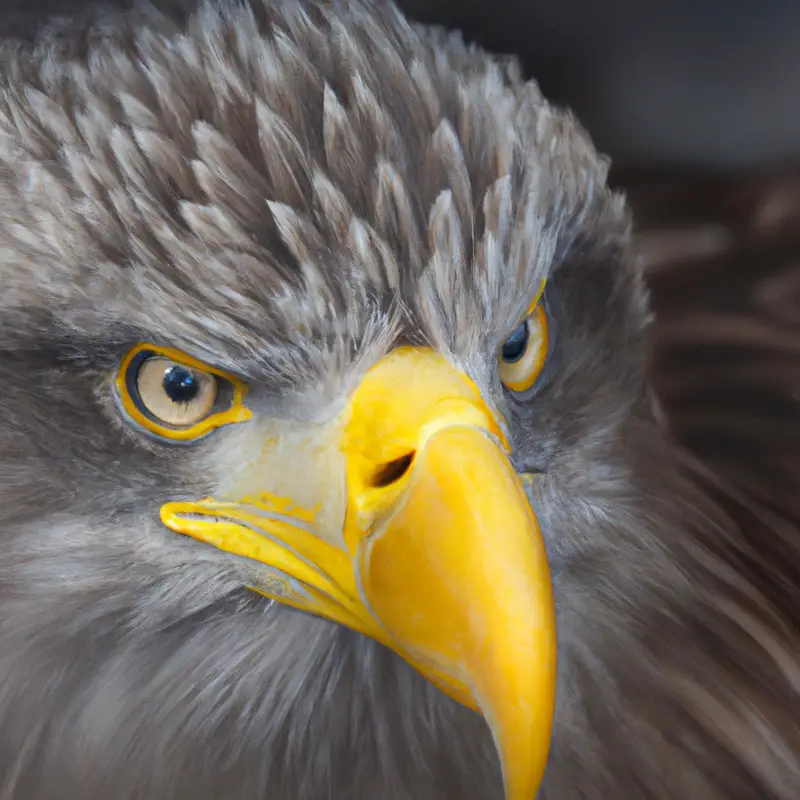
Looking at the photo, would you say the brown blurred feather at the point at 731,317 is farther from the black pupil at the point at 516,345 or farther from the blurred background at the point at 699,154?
the black pupil at the point at 516,345

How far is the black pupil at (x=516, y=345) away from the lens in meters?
0.78

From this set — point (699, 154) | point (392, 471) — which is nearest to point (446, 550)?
point (392, 471)

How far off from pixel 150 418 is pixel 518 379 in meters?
0.30

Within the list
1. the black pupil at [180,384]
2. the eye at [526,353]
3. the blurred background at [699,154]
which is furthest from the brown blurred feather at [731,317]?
the black pupil at [180,384]

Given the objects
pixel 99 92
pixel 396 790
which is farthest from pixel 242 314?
pixel 396 790

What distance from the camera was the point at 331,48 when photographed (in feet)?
2.47

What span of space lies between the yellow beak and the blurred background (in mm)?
324

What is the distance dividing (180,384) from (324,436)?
0.12 m

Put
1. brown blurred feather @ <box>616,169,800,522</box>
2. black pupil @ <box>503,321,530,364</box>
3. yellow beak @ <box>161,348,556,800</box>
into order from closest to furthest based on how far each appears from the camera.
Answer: yellow beak @ <box>161,348,556,800</box> → black pupil @ <box>503,321,530,364</box> → brown blurred feather @ <box>616,169,800,522</box>

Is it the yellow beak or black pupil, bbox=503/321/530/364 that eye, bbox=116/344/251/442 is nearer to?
the yellow beak

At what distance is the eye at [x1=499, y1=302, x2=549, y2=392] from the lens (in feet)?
2.60

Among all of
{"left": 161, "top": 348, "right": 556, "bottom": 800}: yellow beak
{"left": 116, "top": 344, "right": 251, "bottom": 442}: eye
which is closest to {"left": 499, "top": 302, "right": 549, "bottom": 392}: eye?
{"left": 161, "top": 348, "right": 556, "bottom": 800}: yellow beak

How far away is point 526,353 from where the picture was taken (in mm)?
812

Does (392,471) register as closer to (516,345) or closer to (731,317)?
(516,345)
